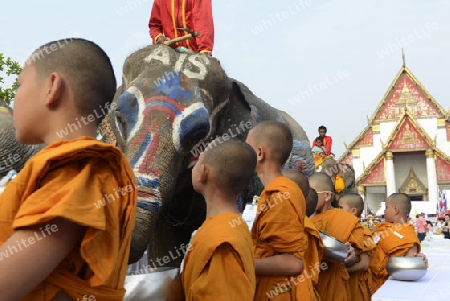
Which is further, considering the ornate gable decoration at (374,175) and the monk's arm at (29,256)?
the ornate gable decoration at (374,175)

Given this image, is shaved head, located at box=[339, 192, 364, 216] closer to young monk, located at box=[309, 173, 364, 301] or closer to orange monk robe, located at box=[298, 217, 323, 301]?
young monk, located at box=[309, 173, 364, 301]

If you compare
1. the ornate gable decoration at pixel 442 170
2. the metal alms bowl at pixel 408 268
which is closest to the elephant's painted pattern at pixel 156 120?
the metal alms bowl at pixel 408 268

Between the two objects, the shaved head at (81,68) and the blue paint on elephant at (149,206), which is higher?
the shaved head at (81,68)

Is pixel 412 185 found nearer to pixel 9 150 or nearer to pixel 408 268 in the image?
pixel 408 268

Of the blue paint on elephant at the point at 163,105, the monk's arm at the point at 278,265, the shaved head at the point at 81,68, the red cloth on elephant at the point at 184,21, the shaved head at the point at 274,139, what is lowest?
the monk's arm at the point at 278,265

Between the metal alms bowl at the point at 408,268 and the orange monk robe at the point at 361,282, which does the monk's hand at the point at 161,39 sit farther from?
the metal alms bowl at the point at 408,268

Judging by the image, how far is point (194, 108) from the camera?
2834 mm

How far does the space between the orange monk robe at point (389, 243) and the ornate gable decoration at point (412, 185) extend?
20349 mm

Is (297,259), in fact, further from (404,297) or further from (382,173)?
(382,173)

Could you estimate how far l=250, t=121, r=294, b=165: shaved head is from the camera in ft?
7.75

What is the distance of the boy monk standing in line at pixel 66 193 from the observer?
3.32ft

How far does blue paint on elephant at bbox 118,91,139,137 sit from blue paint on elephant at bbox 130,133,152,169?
0.54 ft

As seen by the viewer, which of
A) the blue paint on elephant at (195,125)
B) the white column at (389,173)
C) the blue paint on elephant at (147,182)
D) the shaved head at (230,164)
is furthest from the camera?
the white column at (389,173)

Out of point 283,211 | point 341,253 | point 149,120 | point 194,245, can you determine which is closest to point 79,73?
point 194,245
